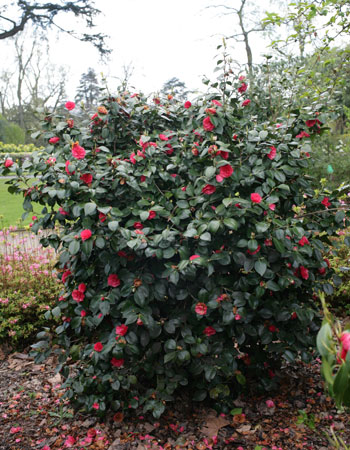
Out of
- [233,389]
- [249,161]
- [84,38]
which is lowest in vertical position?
[233,389]

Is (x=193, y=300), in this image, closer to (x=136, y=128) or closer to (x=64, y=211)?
(x=64, y=211)

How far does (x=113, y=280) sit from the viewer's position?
188 cm

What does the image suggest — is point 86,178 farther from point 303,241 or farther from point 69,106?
point 303,241

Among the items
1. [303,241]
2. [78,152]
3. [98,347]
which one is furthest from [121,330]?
[303,241]

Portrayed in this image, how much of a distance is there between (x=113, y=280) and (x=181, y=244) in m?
0.35

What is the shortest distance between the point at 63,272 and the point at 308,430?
1.46 meters

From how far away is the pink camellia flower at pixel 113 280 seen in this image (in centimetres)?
188

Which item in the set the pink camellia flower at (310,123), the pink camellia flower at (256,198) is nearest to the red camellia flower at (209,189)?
the pink camellia flower at (256,198)

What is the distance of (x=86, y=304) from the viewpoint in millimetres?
2010

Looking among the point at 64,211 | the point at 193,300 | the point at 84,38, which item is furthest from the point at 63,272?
the point at 84,38

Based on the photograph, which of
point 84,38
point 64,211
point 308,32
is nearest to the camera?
point 64,211

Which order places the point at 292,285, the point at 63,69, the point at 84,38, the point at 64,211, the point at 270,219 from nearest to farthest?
the point at 270,219
the point at 64,211
the point at 292,285
the point at 84,38
the point at 63,69

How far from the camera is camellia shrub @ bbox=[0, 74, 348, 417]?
1.78m

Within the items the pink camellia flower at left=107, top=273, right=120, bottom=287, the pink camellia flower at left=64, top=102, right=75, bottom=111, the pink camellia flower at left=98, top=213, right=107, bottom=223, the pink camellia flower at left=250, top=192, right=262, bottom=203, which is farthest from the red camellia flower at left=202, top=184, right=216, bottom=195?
the pink camellia flower at left=64, top=102, right=75, bottom=111
